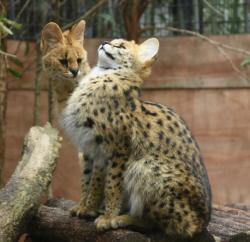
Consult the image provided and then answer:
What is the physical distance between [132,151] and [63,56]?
1.02m

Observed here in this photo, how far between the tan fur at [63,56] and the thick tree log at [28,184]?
334mm

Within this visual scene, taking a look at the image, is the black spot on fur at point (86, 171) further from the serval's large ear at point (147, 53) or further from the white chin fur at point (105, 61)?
the serval's large ear at point (147, 53)

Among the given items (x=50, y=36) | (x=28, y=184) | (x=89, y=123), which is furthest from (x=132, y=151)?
(x=50, y=36)

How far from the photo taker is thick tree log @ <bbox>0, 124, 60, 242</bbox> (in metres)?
4.16

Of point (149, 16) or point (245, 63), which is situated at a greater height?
point (149, 16)

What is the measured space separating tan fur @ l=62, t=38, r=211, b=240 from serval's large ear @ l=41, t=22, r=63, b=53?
58 cm

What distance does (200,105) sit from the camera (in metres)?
7.03

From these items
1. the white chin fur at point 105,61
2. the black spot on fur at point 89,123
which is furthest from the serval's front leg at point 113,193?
the white chin fur at point 105,61

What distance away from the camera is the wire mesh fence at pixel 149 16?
7.32 meters

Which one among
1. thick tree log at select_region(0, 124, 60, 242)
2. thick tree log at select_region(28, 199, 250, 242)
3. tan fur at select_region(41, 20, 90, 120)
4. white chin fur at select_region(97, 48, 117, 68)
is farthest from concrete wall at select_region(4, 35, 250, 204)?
white chin fur at select_region(97, 48, 117, 68)

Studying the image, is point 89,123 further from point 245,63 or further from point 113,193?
point 245,63

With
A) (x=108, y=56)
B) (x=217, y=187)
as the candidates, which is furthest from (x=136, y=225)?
(x=217, y=187)

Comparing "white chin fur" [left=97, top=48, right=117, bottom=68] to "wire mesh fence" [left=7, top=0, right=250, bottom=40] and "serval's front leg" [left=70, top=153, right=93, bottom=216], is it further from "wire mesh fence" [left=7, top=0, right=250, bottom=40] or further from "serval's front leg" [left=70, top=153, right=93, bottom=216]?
"wire mesh fence" [left=7, top=0, right=250, bottom=40]

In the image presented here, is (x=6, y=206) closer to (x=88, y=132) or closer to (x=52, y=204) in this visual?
(x=88, y=132)
